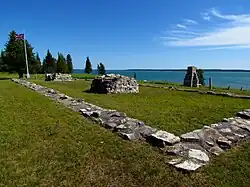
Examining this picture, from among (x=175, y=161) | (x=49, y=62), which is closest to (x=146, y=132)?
(x=175, y=161)

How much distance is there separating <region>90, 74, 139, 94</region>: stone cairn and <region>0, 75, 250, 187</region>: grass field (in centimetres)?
982

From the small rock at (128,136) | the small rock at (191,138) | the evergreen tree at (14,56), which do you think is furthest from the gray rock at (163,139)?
the evergreen tree at (14,56)

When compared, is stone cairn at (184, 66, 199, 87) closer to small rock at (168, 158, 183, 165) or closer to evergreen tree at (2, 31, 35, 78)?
small rock at (168, 158, 183, 165)

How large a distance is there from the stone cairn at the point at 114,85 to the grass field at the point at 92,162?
9822mm

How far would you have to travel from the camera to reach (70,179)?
400cm

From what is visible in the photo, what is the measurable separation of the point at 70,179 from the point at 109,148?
1405 mm

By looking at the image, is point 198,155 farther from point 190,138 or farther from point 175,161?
point 190,138

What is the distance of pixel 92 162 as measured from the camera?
4613mm

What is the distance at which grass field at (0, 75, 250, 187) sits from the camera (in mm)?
3951

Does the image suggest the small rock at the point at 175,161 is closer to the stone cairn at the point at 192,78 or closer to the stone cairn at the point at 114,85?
the stone cairn at the point at 114,85

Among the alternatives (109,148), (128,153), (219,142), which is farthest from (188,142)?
(109,148)

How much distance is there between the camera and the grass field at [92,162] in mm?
3951

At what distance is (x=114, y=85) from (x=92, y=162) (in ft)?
39.8

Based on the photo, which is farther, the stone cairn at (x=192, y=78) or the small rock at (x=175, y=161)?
the stone cairn at (x=192, y=78)
